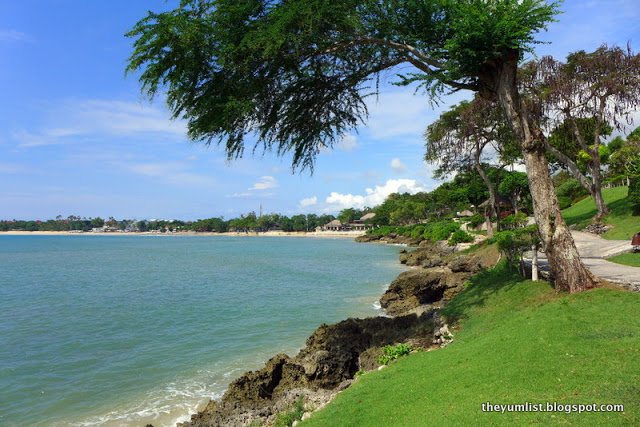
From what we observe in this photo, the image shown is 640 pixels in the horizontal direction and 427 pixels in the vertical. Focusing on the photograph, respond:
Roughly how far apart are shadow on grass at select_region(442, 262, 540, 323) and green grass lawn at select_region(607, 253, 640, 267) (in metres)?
4.71

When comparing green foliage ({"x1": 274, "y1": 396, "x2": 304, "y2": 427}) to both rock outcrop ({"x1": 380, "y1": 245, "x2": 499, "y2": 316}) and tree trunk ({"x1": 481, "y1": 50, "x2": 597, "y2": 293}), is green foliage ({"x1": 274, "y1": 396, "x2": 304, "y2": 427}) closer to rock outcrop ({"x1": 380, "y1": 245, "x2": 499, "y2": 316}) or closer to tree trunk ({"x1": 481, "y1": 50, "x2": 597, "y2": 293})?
tree trunk ({"x1": 481, "y1": 50, "x2": 597, "y2": 293})

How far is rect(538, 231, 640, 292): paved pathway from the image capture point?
12.4 metres

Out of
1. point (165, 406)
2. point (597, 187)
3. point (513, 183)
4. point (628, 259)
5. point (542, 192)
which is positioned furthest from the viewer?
point (513, 183)

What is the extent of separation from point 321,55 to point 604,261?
575 inches

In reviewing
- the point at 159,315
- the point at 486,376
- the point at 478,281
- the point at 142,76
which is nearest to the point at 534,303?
the point at 486,376

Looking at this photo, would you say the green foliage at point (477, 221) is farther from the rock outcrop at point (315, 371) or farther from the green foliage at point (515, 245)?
the rock outcrop at point (315, 371)

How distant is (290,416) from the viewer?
31.0ft

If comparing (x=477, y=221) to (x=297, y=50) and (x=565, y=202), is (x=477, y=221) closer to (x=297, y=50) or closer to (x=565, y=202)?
(x=565, y=202)

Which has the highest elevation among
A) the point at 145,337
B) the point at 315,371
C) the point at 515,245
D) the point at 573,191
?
the point at 573,191

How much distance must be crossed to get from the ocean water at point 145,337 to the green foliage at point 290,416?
12.7 ft

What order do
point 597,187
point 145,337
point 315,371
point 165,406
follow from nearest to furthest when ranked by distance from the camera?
point 315,371
point 165,406
point 145,337
point 597,187

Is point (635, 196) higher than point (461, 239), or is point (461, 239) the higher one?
point (635, 196)

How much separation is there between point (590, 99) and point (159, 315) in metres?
30.1

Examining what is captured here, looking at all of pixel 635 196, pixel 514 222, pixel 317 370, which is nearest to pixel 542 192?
pixel 317 370
